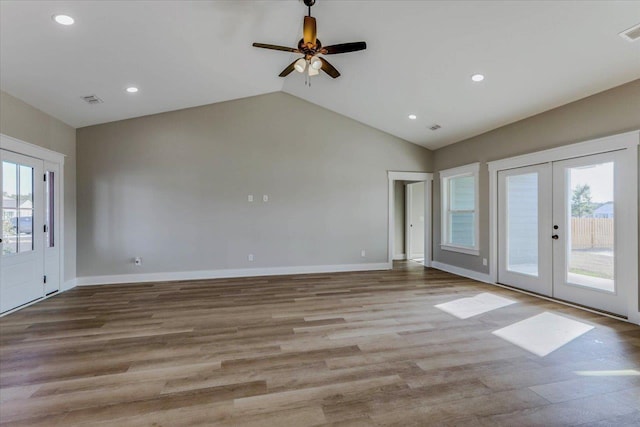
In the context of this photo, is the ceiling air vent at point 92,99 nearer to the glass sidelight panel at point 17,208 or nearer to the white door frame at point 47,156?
the white door frame at point 47,156

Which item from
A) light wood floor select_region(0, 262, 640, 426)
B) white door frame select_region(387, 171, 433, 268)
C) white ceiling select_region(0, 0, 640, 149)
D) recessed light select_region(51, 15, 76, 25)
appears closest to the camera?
light wood floor select_region(0, 262, 640, 426)

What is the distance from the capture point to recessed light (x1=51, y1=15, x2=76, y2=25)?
2.77 metres

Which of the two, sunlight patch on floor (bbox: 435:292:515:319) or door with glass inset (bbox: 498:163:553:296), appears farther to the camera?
door with glass inset (bbox: 498:163:553:296)

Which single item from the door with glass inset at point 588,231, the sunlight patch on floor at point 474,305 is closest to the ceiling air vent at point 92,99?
the sunlight patch on floor at point 474,305

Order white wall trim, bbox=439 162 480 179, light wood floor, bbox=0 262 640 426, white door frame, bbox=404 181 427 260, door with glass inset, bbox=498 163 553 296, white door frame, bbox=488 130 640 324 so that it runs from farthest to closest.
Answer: white door frame, bbox=404 181 427 260, white wall trim, bbox=439 162 480 179, door with glass inset, bbox=498 163 553 296, white door frame, bbox=488 130 640 324, light wood floor, bbox=0 262 640 426

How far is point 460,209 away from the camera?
6.32m

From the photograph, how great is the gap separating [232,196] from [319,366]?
4.18 m

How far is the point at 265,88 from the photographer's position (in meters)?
5.79

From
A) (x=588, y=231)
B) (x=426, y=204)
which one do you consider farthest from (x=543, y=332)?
(x=426, y=204)

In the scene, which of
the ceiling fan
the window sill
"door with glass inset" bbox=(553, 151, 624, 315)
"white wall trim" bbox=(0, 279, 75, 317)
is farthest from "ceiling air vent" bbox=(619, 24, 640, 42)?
"white wall trim" bbox=(0, 279, 75, 317)

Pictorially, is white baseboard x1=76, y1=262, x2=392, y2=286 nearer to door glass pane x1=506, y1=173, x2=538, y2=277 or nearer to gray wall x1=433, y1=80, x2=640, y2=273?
gray wall x1=433, y1=80, x2=640, y2=273

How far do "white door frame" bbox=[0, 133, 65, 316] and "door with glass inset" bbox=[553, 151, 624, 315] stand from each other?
23.9 feet

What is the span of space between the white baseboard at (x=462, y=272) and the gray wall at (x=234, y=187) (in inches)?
50.5

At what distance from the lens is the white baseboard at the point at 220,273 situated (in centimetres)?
543
